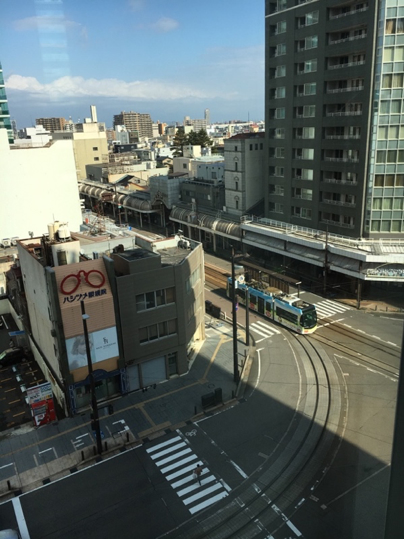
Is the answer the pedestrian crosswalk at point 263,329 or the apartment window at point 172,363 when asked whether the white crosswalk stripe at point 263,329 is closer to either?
the pedestrian crosswalk at point 263,329

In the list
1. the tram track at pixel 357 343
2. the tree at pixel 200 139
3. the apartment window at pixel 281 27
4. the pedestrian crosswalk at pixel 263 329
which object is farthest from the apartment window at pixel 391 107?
the tree at pixel 200 139

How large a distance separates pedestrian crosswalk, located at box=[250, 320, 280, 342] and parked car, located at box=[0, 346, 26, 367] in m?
14.8

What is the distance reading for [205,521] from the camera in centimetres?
1407

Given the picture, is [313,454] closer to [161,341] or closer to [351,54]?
[161,341]

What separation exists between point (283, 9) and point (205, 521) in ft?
123

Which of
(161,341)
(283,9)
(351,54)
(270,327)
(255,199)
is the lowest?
(270,327)

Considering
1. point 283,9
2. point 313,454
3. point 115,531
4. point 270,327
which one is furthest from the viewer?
point 283,9

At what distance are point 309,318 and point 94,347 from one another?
13823mm

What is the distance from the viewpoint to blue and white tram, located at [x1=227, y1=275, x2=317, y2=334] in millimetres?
27312

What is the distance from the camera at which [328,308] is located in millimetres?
31688

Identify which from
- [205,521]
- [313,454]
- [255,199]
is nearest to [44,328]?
[205,521]

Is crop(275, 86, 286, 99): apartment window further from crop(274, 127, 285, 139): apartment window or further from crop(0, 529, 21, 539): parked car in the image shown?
crop(0, 529, 21, 539): parked car

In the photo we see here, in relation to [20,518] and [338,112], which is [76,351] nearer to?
[20,518]

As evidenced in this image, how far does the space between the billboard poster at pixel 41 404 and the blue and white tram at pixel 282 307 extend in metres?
14.2
